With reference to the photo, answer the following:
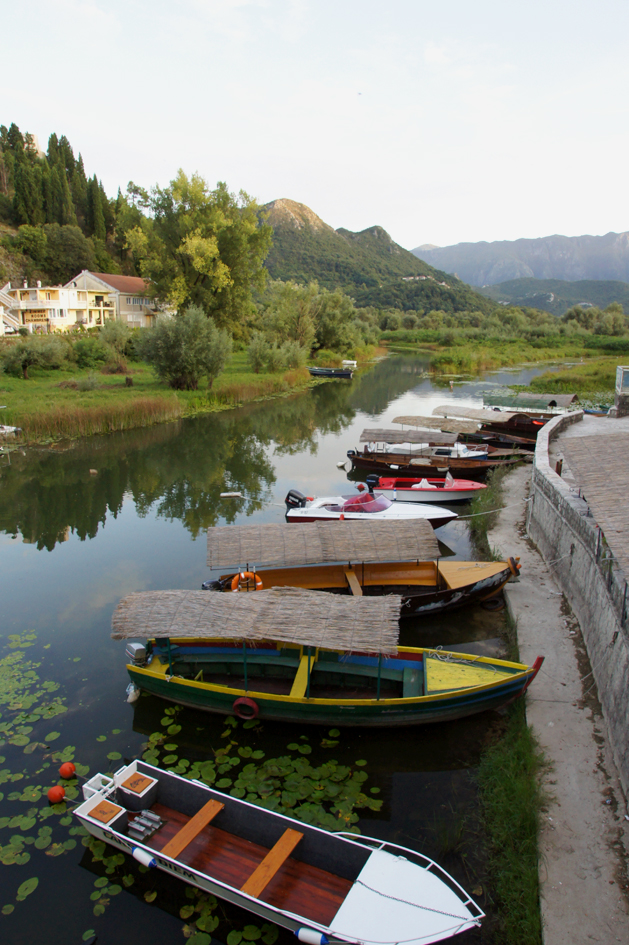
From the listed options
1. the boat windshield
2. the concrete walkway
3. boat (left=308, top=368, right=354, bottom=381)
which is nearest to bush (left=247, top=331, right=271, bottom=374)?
boat (left=308, top=368, right=354, bottom=381)

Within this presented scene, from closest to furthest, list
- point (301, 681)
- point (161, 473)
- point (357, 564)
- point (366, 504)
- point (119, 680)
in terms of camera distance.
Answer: point (301, 681) < point (119, 680) < point (357, 564) < point (366, 504) < point (161, 473)

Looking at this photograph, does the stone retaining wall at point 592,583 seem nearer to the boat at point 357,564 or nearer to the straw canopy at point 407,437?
the boat at point 357,564

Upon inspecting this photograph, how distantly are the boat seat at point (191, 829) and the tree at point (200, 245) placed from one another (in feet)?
139

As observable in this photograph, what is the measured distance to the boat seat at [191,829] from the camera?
6.06 metres

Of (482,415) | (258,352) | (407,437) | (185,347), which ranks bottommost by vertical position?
(407,437)

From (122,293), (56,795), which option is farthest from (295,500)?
(122,293)

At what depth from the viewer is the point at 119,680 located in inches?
404

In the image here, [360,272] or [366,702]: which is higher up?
[360,272]

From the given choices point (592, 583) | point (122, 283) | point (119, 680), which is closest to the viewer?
point (592, 583)

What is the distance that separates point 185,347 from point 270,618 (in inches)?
1196

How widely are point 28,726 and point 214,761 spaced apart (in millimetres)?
3229

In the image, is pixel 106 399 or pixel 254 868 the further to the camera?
pixel 106 399

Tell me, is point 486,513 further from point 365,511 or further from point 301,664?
point 301,664

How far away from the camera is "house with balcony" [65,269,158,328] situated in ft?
208
